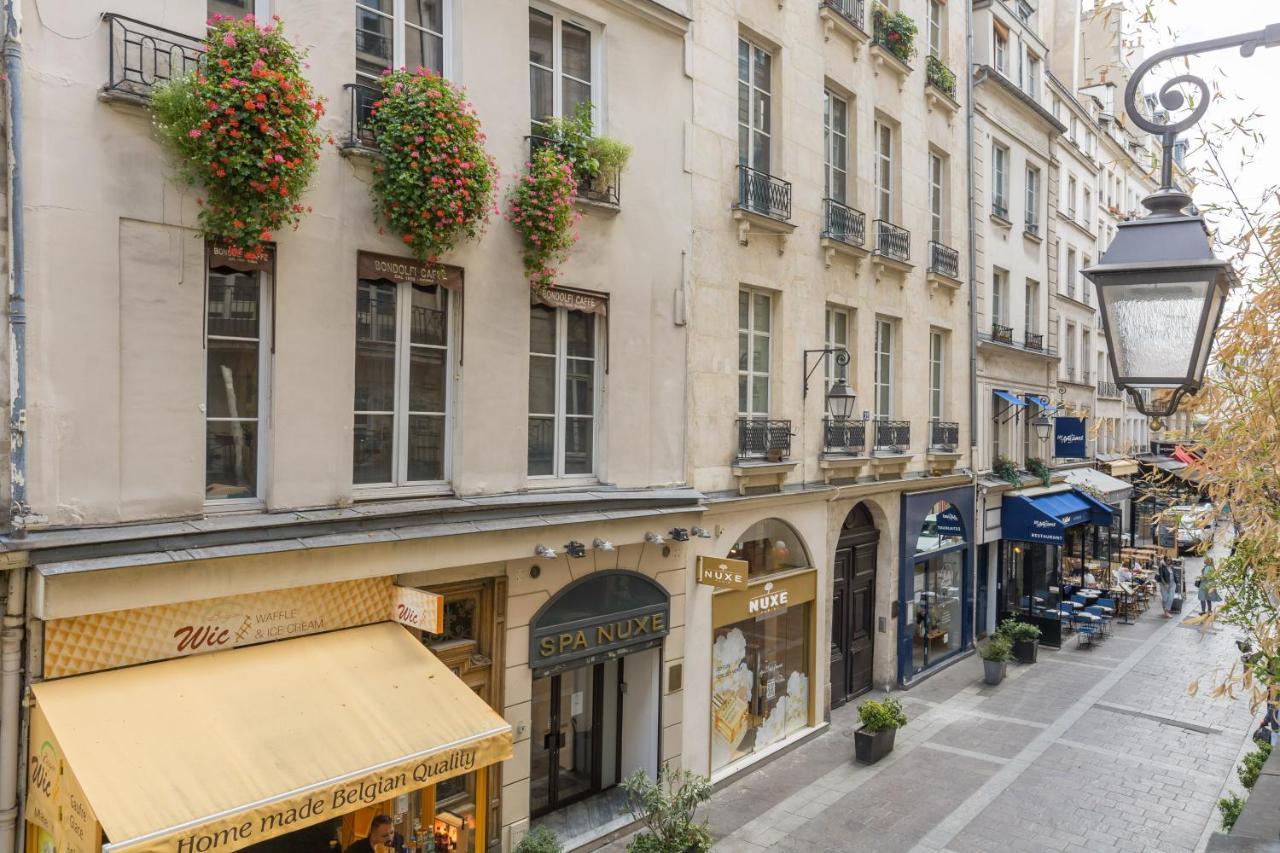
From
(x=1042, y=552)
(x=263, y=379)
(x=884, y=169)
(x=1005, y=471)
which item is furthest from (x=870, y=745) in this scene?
(x=1042, y=552)

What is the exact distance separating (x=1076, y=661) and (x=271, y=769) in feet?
62.8

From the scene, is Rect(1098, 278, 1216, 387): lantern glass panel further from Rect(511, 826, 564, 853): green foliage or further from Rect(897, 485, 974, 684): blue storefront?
Rect(897, 485, 974, 684): blue storefront

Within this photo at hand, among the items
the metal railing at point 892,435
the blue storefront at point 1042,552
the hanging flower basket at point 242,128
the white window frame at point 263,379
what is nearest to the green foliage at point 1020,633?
the blue storefront at point 1042,552

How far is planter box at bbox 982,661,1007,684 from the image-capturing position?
18062mm

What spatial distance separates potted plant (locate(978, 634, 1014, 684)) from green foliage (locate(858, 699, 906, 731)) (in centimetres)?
528

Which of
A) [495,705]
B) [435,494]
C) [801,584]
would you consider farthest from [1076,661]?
[435,494]

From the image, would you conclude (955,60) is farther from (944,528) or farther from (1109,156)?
(1109,156)

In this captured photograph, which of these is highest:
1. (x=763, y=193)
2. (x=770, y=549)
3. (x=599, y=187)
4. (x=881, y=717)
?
(x=763, y=193)

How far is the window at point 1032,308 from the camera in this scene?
2471 centimetres

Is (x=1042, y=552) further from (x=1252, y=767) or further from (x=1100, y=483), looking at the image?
(x=1252, y=767)

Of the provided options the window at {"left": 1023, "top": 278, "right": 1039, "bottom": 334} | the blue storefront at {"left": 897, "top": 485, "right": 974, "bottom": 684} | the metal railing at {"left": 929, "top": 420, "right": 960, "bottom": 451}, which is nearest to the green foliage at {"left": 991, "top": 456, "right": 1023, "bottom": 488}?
the blue storefront at {"left": 897, "top": 485, "right": 974, "bottom": 684}

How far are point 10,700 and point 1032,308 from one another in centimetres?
2519

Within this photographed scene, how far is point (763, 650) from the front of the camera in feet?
45.9

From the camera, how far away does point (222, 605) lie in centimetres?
742
